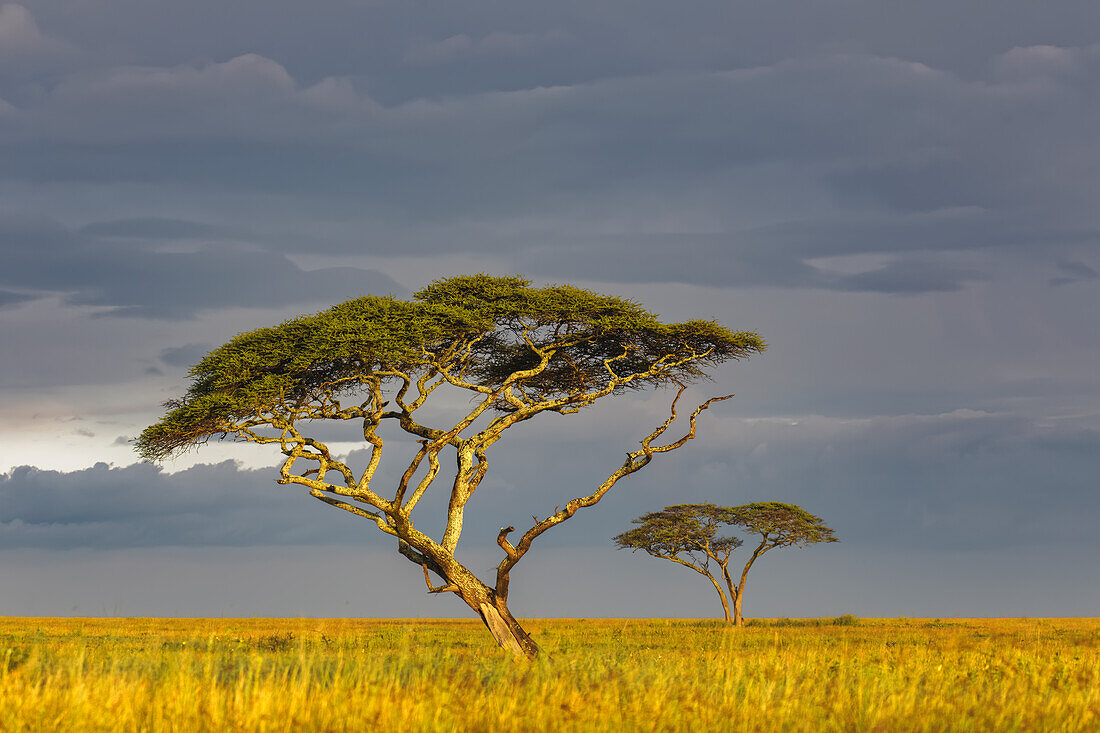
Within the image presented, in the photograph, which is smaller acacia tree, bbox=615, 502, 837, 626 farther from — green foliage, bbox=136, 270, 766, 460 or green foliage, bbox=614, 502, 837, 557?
green foliage, bbox=136, 270, 766, 460

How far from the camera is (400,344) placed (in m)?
25.4

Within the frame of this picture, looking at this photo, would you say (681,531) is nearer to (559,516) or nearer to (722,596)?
(722,596)

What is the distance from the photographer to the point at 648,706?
30.7 feet

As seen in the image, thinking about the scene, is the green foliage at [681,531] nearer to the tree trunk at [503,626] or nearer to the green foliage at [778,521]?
the green foliage at [778,521]

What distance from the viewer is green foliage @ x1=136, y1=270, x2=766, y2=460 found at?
25516 millimetres

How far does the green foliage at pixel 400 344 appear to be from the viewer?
83.7ft

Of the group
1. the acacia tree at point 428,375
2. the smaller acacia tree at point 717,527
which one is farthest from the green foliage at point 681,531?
the acacia tree at point 428,375

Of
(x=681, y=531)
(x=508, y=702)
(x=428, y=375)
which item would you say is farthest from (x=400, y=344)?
(x=681, y=531)

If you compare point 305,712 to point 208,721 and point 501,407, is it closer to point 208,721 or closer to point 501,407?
point 208,721

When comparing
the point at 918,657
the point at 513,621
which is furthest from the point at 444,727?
the point at 513,621

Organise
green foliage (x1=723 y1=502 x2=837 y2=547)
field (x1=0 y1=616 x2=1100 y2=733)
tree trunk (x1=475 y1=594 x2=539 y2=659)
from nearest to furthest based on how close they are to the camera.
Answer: field (x1=0 y1=616 x2=1100 y2=733) → tree trunk (x1=475 y1=594 x2=539 y2=659) → green foliage (x1=723 y1=502 x2=837 y2=547)

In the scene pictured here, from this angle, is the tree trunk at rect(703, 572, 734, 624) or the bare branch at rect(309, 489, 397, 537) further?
the tree trunk at rect(703, 572, 734, 624)

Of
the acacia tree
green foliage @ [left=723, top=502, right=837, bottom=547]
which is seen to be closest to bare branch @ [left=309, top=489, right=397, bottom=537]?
the acacia tree

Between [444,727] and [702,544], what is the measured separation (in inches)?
1988
